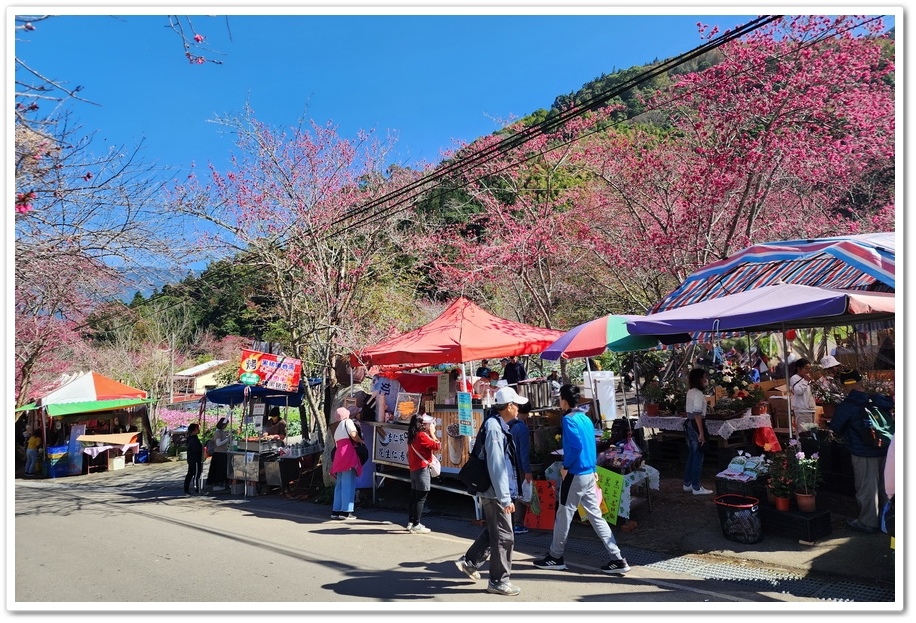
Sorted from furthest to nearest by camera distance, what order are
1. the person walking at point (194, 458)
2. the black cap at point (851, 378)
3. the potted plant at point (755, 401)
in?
1. the person walking at point (194, 458)
2. the potted plant at point (755, 401)
3. the black cap at point (851, 378)

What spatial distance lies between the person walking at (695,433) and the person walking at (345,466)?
5102 mm

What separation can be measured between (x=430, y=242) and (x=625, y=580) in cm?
1221

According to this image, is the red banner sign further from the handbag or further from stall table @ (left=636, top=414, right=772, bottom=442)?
stall table @ (left=636, top=414, right=772, bottom=442)

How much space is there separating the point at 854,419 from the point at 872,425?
222mm

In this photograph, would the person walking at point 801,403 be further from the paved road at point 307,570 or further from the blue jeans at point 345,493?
the blue jeans at point 345,493

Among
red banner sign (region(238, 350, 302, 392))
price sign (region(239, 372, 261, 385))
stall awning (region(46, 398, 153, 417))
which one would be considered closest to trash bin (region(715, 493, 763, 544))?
red banner sign (region(238, 350, 302, 392))

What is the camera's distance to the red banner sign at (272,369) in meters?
12.7

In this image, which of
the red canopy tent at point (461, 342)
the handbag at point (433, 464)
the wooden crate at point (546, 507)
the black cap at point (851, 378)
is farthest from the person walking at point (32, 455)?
the black cap at point (851, 378)

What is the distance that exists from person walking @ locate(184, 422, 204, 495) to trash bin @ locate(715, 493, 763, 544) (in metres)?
11.7

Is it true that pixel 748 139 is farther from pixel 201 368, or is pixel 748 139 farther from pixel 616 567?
pixel 201 368

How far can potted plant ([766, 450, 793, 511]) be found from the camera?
6.57 m

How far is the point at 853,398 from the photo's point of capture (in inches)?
260
